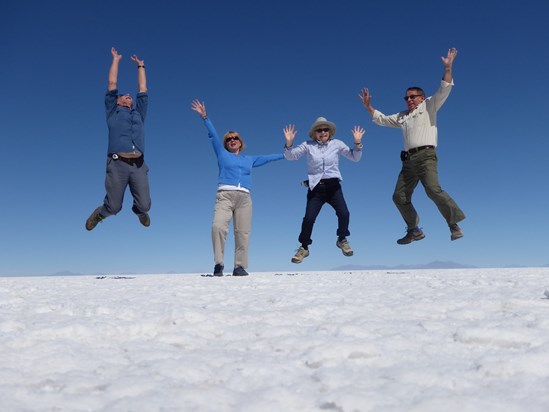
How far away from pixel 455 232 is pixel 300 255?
8.55ft

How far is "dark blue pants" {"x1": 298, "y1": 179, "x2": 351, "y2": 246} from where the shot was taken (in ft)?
25.5

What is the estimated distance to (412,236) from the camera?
790cm

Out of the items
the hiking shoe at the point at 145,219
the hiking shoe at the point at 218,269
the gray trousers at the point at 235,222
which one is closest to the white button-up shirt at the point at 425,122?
the gray trousers at the point at 235,222

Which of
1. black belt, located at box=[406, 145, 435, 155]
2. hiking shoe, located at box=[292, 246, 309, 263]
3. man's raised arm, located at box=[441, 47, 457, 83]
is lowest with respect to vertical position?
hiking shoe, located at box=[292, 246, 309, 263]

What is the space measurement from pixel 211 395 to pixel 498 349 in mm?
1169

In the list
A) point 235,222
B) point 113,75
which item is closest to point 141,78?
point 113,75

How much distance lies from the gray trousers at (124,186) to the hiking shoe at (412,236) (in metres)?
4.58

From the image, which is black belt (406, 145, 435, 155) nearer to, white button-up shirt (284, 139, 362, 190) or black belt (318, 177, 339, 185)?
white button-up shirt (284, 139, 362, 190)

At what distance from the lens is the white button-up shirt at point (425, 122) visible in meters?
7.06

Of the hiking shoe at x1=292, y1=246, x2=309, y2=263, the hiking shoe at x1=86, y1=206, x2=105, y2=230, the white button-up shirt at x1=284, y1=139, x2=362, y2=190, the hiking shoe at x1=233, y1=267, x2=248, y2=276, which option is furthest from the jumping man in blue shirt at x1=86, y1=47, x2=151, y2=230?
the hiking shoe at x1=292, y1=246, x2=309, y2=263

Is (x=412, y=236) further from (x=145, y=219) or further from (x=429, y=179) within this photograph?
(x=145, y=219)

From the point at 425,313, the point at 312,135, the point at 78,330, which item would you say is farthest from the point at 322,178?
the point at 78,330

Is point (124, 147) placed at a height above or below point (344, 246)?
above

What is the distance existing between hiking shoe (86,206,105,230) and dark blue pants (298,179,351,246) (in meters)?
3.51
